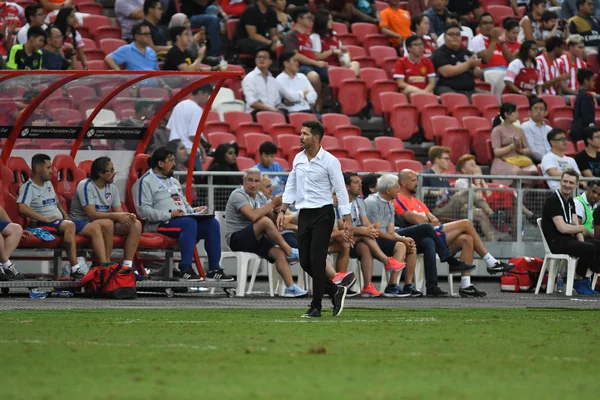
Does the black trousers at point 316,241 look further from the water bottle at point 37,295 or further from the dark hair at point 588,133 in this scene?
the dark hair at point 588,133

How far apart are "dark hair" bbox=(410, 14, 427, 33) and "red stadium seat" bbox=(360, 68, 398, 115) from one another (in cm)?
220

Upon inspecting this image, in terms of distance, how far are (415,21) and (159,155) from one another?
1026 centimetres

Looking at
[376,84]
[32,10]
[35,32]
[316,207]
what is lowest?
[316,207]

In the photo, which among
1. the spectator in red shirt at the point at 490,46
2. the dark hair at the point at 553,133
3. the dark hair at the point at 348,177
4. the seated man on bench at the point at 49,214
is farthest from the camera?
the spectator in red shirt at the point at 490,46

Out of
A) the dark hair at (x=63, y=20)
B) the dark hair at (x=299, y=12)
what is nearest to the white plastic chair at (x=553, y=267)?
the dark hair at (x=299, y=12)

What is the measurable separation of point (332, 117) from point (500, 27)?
7175mm

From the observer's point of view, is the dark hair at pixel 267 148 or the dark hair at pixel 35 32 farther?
the dark hair at pixel 35 32

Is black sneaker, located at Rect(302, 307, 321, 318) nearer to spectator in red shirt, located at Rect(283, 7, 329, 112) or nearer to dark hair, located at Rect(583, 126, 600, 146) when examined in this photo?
dark hair, located at Rect(583, 126, 600, 146)

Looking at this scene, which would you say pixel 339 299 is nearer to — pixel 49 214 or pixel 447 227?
pixel 49 214

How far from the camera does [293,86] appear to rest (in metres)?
22.2

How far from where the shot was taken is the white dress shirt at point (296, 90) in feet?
72.3

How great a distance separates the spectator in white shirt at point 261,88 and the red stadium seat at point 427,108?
8.74 ft

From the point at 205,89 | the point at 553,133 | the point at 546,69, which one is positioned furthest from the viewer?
the point at 546,69

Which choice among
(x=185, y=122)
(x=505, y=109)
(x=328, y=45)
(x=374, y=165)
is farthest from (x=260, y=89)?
(x=505, y=109)
